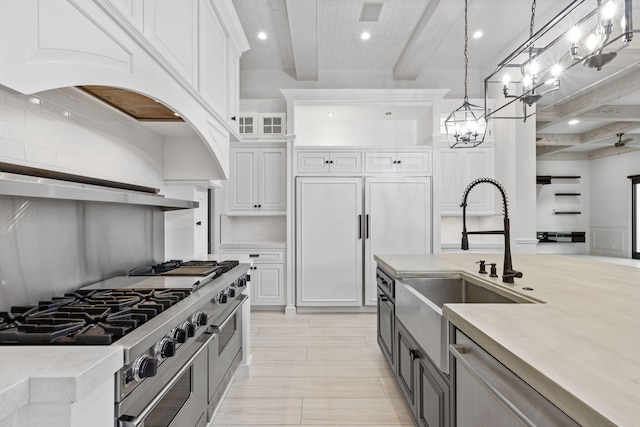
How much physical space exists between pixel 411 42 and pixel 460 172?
1.83m

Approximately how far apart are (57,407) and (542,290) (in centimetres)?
172

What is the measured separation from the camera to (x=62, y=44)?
1.04 m

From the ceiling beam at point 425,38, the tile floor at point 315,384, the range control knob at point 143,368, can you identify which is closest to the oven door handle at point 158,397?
the range control knob at point 143,368

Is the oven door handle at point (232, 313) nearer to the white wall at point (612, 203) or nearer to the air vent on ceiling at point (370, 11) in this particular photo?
the air vent on ceiling at point (370, 11)

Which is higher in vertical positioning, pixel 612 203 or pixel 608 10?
pixel 608 10

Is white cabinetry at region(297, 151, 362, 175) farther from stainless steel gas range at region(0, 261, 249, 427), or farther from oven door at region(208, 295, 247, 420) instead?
stainless steel gas range at region(0, 261, 249, 427)

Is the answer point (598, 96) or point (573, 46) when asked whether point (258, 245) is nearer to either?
point (573, 46)

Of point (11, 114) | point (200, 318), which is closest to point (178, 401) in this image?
point (200, 318)

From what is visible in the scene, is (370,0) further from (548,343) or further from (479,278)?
(548,343)

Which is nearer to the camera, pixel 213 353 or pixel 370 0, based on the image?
pixel 213 353

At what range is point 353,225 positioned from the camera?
4.30 meters

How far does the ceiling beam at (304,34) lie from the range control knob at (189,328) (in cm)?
282

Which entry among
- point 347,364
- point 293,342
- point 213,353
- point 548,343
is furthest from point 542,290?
point 293,342

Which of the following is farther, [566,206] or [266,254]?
[566,206]
